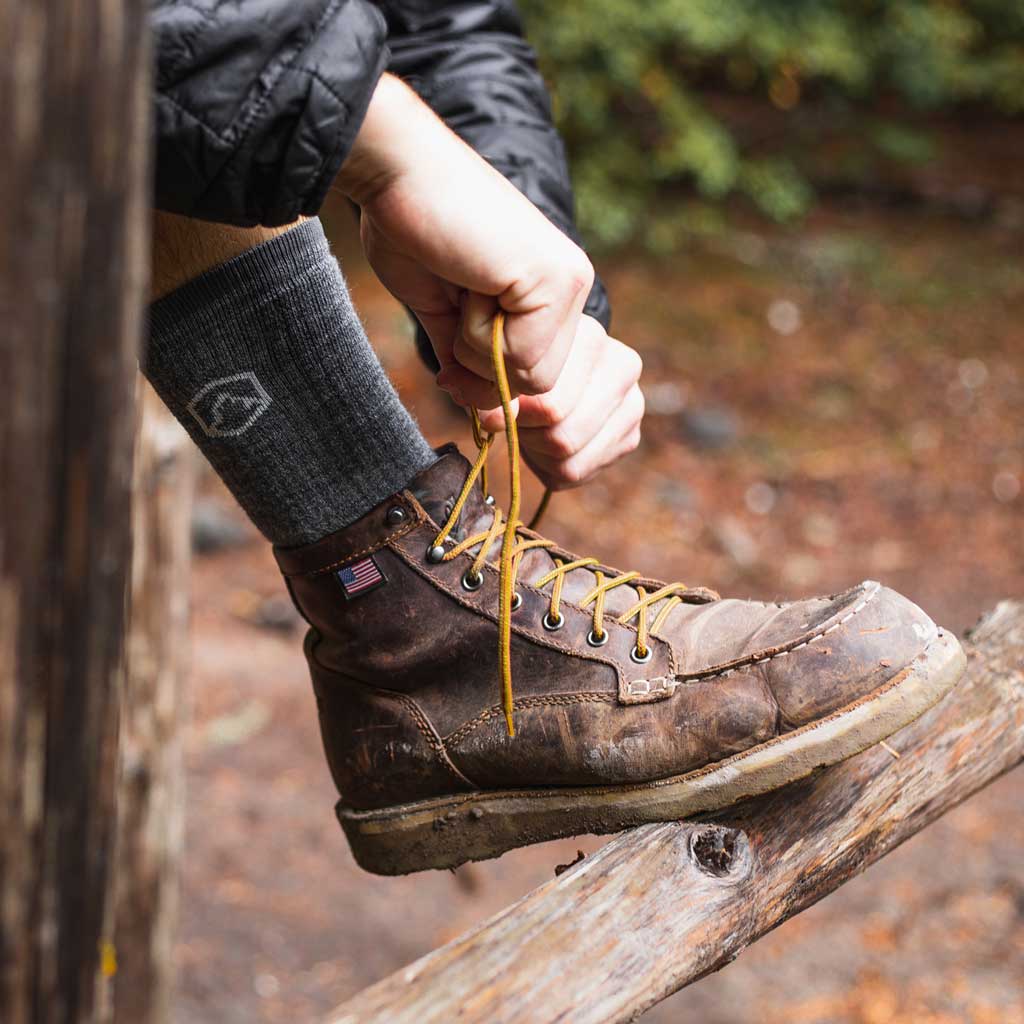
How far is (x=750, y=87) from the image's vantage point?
219 inches

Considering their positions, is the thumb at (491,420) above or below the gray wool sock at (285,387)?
below

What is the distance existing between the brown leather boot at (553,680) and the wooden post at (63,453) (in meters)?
0.50

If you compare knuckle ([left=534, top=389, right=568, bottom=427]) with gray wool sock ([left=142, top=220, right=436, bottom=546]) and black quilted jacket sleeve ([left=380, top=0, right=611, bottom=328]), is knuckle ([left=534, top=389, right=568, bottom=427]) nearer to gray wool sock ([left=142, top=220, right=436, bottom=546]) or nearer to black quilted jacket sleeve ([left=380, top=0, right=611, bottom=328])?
gray wool sock ([left=142, top=220, right=436, bottom=546])

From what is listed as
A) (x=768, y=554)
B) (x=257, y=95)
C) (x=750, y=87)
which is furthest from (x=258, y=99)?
(x=750, y=87)

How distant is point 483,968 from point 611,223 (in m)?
4.54

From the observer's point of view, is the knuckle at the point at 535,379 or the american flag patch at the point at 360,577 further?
the american flag patch at the point at 360,577

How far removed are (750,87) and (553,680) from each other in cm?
502

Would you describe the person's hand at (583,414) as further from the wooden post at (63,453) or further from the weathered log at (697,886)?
the wooden post at (63,453)

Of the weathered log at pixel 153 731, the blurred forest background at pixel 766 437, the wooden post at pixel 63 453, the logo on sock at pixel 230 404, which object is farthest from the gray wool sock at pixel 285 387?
the blurred forest background at pixel 766 437

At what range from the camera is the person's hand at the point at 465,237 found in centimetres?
85

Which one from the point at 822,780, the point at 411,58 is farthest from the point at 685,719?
the point at 411,58

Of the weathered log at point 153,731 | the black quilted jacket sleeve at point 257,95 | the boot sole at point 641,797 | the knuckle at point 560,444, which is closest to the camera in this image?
the black quilted jacket sleeve at point 257,95

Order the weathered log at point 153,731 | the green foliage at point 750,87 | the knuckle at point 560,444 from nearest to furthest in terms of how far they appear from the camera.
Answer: the knuckle at point 560,444
the weathered log at point 153,731
the green foliage at point 750,87

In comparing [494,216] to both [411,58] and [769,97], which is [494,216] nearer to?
[411,58]
